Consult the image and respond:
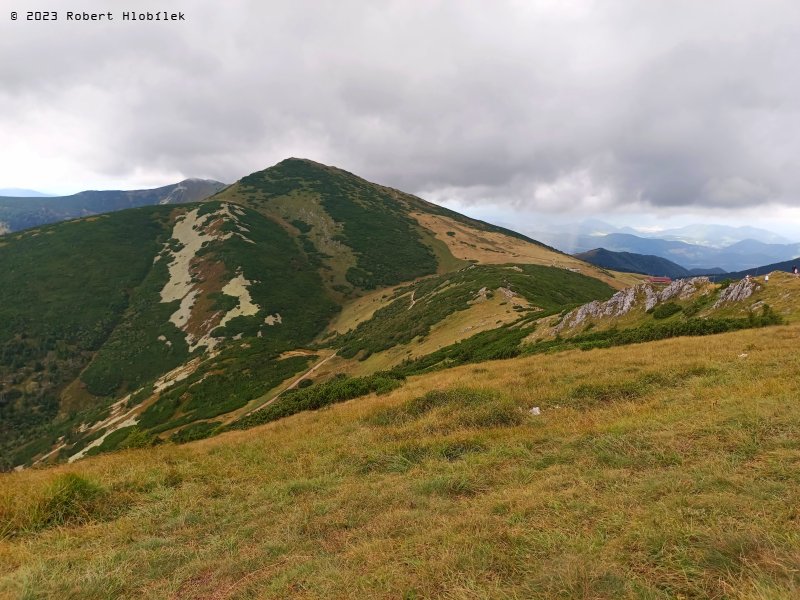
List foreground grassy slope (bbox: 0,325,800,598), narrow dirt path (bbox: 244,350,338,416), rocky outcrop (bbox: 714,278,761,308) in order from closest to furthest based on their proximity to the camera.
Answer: foreground grassy slope (bbox: 0,325,800,598)
rocky outcrop (bbox: 714,278,761,308)
narrow dirt path (bbox: 244,350,338,416)

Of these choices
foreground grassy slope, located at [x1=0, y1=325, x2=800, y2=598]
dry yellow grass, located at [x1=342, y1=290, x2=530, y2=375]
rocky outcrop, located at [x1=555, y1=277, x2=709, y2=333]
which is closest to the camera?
foreground grassy slope, located at [x1=0, y1=325, x2=800, y2=598]

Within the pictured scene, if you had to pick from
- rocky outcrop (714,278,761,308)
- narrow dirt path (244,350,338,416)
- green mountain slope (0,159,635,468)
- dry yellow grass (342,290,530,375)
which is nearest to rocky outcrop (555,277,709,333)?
rocky outcrop (714,278,761,308)

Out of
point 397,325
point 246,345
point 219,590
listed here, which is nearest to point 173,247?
point 246,345

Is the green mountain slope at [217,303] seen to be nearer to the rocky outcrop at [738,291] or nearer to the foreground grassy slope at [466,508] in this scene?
the foreground grassy slope at [466,508]

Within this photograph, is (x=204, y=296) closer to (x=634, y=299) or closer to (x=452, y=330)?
(x=452, y=330)

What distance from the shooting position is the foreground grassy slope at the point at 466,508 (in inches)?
204

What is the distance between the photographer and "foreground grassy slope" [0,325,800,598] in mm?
5172

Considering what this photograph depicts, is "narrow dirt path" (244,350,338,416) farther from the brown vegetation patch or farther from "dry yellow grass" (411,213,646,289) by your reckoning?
"dry yellow grass" (411,213,646,289)

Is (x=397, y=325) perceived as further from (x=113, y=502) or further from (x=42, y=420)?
(x=42, y=420)

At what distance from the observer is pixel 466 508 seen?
7.50m

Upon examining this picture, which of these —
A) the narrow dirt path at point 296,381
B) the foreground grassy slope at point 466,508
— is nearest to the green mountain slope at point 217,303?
the narrow dirt path at point 296,381

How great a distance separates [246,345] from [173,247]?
82108 mm

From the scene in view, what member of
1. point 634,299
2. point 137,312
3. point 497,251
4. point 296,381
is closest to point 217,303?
point 137,312

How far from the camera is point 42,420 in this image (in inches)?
2835
